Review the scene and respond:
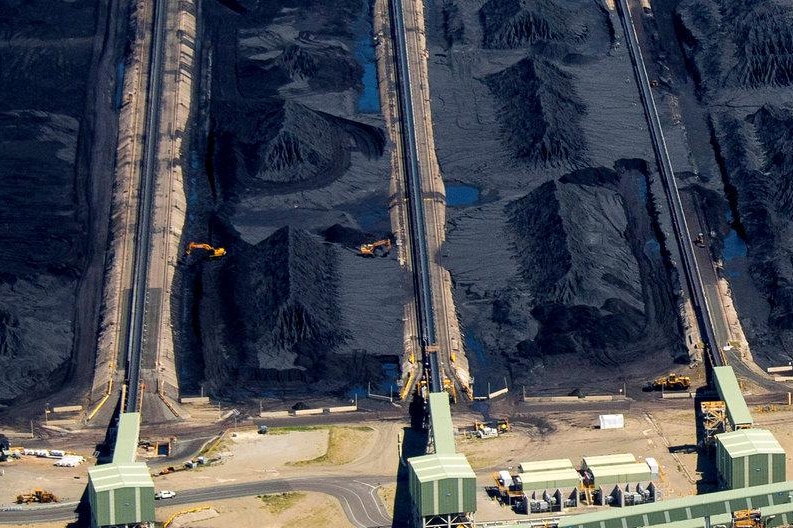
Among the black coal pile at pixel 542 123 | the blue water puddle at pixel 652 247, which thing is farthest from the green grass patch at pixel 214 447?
the black coal pile at pixel 542 123

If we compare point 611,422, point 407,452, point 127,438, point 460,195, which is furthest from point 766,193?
point 127,438

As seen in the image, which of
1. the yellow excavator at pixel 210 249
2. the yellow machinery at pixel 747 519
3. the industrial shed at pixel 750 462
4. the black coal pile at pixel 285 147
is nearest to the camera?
the yellow machinery at pixel 747 519

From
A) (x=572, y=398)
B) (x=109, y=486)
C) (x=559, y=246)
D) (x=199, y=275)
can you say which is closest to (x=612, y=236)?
(x=559, y=246)

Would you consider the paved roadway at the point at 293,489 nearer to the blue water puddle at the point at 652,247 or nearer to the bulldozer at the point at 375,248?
the bulldozer at the point at 375,248

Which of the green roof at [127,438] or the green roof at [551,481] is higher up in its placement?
the green roof at [127,438]

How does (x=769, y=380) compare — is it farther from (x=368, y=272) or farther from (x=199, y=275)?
(x=199, y=275)

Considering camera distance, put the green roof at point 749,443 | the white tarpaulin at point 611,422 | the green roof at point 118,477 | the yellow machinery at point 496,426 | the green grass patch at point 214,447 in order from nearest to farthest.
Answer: the green roof at point 118,477 → the green roof at point 749,443 → the green grass patch at point 214,447 → the yellow machinery at point 496,426 → the white tarpaulin at point 611,422

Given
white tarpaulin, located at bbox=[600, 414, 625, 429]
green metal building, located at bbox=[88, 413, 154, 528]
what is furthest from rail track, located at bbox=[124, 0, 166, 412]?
white tarpaulin, located at bbox=[600, 414, 625, 429]
